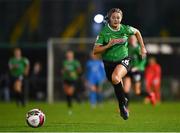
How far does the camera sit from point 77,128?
16125 millimetres

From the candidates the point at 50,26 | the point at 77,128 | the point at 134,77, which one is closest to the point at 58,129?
the point at 77,128

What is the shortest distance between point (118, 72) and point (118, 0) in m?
30.8

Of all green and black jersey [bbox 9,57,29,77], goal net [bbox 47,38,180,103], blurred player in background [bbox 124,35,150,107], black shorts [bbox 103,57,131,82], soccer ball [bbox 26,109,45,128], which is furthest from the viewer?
goal net [bbox 47,38,180,103]

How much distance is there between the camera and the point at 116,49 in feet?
57.5

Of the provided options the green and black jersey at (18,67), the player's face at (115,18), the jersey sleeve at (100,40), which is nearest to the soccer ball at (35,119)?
the jersey sleeve at (100,40)

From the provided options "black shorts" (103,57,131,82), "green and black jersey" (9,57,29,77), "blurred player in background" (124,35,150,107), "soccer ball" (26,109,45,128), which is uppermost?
"black shorts" (103,57,131,82)

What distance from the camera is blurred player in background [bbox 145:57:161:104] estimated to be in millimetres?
35281

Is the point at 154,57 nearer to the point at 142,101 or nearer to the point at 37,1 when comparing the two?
the point at 142,101

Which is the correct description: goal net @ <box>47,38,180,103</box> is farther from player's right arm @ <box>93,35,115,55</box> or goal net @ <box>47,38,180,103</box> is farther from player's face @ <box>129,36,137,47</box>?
player's right arm @ <box>93,35,115,55</box>

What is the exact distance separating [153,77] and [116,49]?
1811 centimetres

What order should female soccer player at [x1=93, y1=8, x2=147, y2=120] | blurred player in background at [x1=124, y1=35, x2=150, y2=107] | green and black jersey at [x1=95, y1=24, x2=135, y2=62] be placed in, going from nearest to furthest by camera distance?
1. female soccer player at [x1=93, y1=8, x2=147, y2=120]
2. green and black jersey at [x1=95, y1=24, x2=135, y2=62]
3. blurred player in background at [x1=124, y1=35, x2=150, y2=107]

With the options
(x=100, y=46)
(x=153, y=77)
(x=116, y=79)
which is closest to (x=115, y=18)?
(x=100, y=46)

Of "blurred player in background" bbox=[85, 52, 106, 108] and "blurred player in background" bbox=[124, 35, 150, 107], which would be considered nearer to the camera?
"blurred player in background" bbox=[124, 35, 150, 107]

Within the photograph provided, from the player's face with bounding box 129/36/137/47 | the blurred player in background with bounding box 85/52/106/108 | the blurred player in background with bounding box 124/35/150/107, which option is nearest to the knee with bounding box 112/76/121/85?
the blurred player in background with bounding box 124/35/150/107
